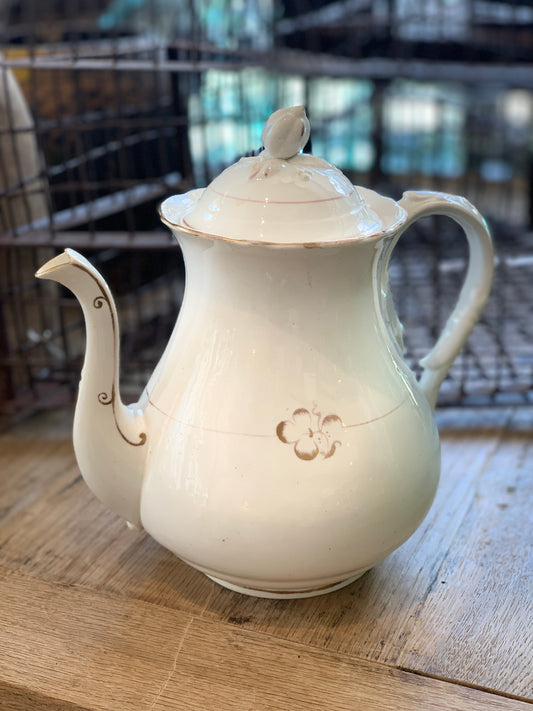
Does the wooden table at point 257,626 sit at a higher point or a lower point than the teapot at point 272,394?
lower

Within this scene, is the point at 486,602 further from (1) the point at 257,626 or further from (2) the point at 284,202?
(2) the point at 284,202

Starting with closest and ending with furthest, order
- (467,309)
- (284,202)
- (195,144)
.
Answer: (284,202) → (467,309) → (195,144)

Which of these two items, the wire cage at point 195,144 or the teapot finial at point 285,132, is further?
the wire cage at point 195,144

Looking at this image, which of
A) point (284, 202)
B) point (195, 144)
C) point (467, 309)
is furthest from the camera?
point (195, 144)

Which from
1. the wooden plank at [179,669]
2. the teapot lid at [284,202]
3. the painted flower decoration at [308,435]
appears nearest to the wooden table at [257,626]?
the wooden plank at [179,669]

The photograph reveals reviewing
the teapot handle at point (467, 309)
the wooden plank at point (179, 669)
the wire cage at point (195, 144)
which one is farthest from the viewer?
the wire cage at point (195, 144)

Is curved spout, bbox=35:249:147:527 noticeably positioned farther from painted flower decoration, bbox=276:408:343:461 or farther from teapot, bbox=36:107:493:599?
painted flower decoration, bbox=276:408:343:461

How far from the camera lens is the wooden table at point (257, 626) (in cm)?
46

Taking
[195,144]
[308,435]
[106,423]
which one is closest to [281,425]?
[308,435]

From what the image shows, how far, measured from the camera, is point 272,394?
0.47m

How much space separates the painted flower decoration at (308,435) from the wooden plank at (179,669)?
13cm

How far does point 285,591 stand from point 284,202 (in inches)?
10.3

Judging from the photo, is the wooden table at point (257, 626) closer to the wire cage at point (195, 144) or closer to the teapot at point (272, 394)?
the teapot at point (272, 394)

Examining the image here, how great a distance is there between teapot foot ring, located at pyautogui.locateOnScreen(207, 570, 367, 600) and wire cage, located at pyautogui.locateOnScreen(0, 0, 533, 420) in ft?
1.21
